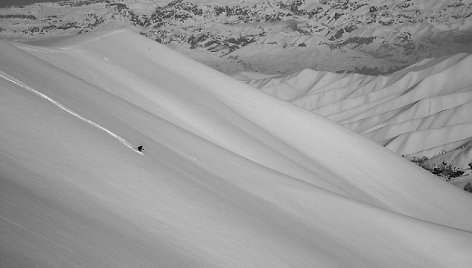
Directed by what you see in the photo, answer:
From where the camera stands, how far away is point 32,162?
1003 cm

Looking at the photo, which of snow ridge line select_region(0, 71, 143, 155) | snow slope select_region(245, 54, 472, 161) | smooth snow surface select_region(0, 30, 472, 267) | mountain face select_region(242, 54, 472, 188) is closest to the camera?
smooth snow surface select_region(0, 30, 472, 267)

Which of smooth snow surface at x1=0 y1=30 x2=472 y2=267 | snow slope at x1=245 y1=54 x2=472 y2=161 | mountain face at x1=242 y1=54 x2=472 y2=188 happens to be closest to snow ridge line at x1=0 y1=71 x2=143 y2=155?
smooth snow surface at x1=0 y1=30 x2=472 y2=267

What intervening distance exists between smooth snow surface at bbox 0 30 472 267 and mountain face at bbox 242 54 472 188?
175ft

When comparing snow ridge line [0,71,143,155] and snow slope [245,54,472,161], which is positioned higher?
snow slope [245,54,472,161]

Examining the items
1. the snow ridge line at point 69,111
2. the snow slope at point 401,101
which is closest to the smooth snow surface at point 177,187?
the snow ridge line at point 69,111

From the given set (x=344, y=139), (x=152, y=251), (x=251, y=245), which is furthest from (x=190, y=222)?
(x=344, y=139)

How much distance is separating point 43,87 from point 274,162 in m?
9.64

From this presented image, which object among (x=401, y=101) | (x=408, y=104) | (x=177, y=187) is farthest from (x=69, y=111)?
(x=401, y=101)

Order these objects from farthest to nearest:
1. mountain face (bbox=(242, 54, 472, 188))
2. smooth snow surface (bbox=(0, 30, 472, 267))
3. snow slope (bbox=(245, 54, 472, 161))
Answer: snow slope (bbox=(245, 54, 472, 161))
mountain face (bbox=(242, 54, 472, 188))
smooth snow surface (bbox=(0, 30, 472, 267))

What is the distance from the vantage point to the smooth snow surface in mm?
8398

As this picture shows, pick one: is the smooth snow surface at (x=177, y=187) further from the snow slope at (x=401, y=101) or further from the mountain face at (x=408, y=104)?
the snow slope at (x=401, y=101)

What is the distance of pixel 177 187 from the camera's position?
1213 cm

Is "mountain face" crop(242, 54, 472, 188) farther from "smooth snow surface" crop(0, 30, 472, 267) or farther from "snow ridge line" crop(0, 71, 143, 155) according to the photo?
"snow ridge line" crop(0, 71, 143, 155)

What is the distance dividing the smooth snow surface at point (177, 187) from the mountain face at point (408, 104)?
2100 inches
